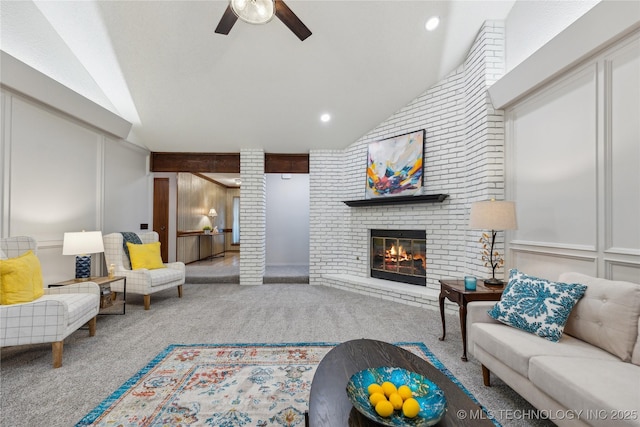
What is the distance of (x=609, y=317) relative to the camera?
63.4 inches

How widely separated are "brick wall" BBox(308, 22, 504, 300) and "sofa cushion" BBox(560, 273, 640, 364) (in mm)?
1299

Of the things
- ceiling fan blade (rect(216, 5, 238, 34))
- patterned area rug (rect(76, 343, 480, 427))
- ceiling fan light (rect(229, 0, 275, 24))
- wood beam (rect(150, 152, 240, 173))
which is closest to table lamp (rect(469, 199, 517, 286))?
patterned area rug (rect(76, 343, 480, 427))

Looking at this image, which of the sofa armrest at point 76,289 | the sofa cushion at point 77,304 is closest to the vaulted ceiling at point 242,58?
the sofa armrest at point 76,289

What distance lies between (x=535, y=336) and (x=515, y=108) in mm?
2281

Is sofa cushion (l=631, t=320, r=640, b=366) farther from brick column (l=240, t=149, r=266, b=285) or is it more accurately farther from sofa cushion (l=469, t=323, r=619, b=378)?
brick column (l=240, t=149, r=266, b=285)

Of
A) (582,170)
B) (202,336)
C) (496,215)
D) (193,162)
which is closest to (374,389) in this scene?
(496,215)

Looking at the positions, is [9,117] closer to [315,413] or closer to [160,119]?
[160,119]

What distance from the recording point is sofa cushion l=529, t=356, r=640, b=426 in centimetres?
113

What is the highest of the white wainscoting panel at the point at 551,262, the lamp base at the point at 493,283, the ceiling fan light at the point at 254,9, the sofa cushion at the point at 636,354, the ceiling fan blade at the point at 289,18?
the ceiling fan blade at the point at 289,18

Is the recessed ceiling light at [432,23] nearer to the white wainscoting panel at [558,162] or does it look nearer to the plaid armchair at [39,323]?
the white wainscoting panel at [558,162]

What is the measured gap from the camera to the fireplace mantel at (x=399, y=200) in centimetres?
372

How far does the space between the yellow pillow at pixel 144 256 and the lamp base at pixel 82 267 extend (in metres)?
0.62

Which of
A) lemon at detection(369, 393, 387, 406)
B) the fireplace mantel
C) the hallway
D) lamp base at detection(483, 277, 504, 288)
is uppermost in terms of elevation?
the fireplace mantel

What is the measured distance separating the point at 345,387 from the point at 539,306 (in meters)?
1.42
